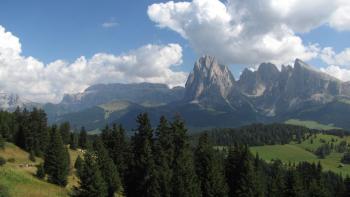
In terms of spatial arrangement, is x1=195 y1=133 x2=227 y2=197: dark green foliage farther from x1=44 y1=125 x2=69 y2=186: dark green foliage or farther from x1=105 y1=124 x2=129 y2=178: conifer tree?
x1=44 y1=125 x2=69 y2=186: dark green foliage

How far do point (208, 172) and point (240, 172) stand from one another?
9.50 m

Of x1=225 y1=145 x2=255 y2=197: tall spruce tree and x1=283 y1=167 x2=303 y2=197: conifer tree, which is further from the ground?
x1=225 y1=145 x2=255 y2=197: tall spruce tree

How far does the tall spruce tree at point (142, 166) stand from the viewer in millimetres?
65881

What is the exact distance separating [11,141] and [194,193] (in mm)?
86764

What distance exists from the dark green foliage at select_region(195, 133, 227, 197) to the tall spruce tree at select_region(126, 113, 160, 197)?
9176 mm

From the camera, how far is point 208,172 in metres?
71.8

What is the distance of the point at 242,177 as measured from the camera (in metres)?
76.7

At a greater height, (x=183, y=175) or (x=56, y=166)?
(x=183, y=175)

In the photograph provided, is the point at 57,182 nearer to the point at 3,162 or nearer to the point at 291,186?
the point at 3,162

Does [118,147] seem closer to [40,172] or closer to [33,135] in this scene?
[40,172]

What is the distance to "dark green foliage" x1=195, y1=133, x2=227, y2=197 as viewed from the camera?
70.8 metres

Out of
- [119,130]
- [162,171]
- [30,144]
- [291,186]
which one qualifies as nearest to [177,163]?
[162,171]

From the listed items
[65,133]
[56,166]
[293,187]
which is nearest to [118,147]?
[56,166]

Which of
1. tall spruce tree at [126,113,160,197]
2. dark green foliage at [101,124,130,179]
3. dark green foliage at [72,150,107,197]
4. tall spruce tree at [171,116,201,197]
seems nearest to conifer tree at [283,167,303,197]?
tall spruce tree at [171,116,201,197]
